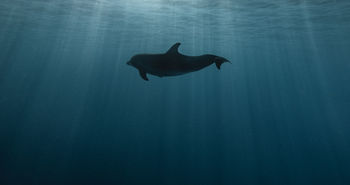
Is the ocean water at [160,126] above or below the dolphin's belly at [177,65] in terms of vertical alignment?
above

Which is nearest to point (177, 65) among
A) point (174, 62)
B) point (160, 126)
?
point (174, 62)

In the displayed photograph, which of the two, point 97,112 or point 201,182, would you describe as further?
point 97,112

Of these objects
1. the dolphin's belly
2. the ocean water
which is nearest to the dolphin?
the dolphin's belly

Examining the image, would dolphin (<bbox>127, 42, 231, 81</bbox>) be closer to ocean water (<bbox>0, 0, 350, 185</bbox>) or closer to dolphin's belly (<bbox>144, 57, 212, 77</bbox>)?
dolphin's belly (<bbox>144, 57, 212, 77</bbox>)

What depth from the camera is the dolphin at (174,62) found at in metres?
5.07

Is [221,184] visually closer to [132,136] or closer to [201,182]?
[201,182]

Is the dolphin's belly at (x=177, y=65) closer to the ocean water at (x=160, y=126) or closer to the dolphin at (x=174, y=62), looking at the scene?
the dolphin at (x=174, y=62)

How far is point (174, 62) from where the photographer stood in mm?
5258

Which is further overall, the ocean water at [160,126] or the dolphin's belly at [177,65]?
the ocean water at [160,126]

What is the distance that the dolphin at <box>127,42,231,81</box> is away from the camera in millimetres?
5070

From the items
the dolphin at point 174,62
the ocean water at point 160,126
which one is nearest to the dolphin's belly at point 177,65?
the dolphin at point 174,62

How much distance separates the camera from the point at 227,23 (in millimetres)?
25328

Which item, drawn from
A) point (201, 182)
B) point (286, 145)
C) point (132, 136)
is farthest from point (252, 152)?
point (132, 136)

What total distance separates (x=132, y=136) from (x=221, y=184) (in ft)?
41.0
